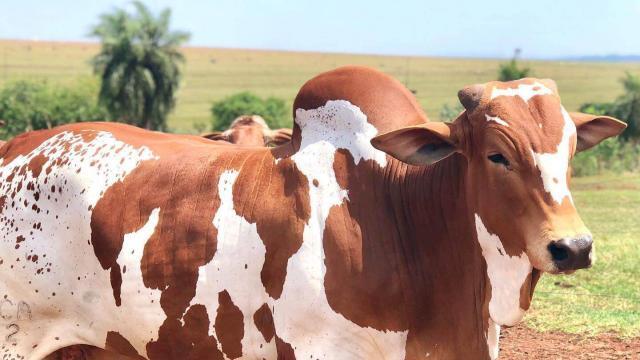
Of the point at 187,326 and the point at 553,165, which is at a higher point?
the point at 553,165

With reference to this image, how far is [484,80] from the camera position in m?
90.4

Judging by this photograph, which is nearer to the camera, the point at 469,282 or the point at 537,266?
the point at 537,266

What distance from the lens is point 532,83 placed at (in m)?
3.64

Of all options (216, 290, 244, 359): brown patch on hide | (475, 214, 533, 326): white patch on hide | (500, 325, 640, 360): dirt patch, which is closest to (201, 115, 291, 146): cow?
(500, 325, 640, 360): dirt patch

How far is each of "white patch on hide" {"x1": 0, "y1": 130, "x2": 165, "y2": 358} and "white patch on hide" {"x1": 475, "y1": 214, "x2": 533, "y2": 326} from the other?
4.89ft

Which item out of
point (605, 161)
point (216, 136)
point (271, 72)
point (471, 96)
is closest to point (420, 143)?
point (471, 96)

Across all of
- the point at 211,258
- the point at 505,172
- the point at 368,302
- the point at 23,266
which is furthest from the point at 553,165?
the point at 23,266

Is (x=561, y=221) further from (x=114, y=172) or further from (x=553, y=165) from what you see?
(x=114, y=172)

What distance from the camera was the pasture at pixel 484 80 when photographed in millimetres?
9281

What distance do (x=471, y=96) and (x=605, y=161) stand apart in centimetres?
2998

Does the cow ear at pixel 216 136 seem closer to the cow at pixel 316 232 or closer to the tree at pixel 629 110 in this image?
the cow at pixel 316 232

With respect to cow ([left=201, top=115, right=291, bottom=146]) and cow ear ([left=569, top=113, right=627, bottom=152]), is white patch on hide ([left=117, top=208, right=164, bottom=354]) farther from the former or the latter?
cow ([left=201, top=115, right=291, bottom=146])

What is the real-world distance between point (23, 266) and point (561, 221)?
8.25 feet

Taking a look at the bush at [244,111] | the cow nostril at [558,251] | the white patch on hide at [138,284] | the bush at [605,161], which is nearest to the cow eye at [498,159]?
the cow nostril at [558,251]
